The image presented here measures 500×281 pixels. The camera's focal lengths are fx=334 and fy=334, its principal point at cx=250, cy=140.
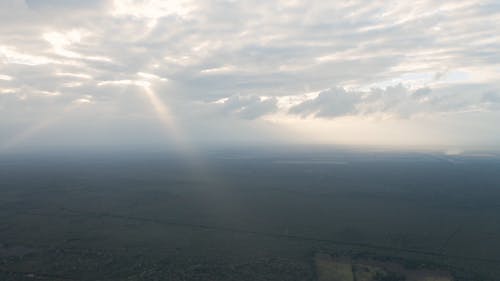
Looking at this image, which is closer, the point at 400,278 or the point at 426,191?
the point at 400,278

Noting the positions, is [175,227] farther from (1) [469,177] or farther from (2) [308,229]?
(1) [469,177]

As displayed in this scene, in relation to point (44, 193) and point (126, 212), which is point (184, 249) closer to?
point (126, 212)

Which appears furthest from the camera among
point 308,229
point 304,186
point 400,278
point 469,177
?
point 469,177

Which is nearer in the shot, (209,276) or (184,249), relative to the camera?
(209,276)

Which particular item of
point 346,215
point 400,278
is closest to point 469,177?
point 346,215

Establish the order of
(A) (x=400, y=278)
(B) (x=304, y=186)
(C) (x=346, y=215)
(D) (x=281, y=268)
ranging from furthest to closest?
1. (B) (x=304, y=186)
2. (C) (x=346, y=215)
3. (D) (x=281, y=268)
4. (A) (x=400, y=278)

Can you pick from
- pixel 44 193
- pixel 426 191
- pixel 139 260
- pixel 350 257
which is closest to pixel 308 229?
pixel 350 257
